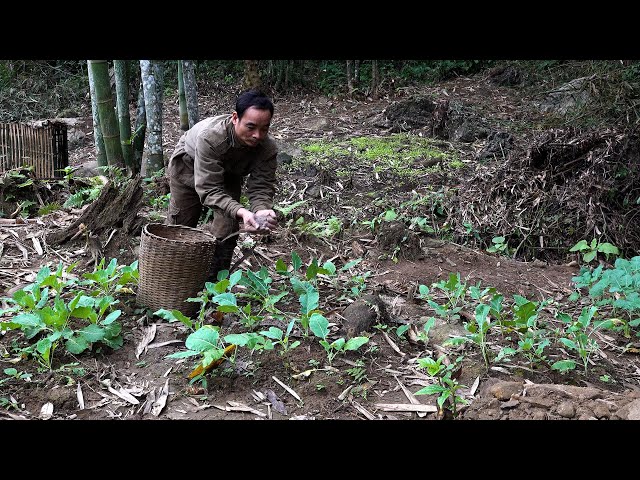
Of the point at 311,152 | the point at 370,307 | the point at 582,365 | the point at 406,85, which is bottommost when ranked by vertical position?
the point at 582,365

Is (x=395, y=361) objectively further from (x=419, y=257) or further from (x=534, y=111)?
(x=534, y=111)

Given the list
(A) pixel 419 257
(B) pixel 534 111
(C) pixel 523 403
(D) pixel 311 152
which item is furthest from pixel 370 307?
(B) pixel 534 111

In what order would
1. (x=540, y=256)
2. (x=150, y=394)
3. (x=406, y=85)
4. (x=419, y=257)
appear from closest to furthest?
(x=150, y=394), (x=419, y=257), (x=540, y=256), (x=406, y=85)

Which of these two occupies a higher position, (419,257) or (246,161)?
(246,161)

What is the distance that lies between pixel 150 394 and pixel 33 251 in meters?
2.54

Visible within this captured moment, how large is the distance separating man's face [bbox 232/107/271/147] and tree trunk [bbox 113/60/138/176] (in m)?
3.55

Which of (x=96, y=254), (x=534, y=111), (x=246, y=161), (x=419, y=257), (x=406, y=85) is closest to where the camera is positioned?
(x=246, y=161)

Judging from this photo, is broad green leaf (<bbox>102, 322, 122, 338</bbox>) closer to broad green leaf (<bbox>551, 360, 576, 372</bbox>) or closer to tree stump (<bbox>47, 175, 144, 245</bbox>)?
tree stump (<bbox>47, 175, 144, 245</bbox>)

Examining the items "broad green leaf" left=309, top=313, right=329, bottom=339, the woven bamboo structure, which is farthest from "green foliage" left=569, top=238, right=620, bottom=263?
the woven bamboo structure

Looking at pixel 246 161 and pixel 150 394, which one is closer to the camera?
pixel 150 394

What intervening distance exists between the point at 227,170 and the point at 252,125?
22.1 inches

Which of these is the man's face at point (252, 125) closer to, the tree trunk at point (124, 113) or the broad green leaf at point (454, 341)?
the broad green leaf at point (454, 341)

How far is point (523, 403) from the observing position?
287 centimetres

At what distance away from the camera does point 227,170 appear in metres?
4.32
